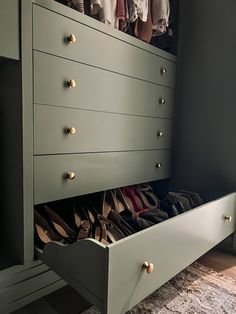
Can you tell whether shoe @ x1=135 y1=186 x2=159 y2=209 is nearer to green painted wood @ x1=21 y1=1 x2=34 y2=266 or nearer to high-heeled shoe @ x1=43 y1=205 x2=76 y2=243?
high-heeled shoe @ x1=43 y1=205 x2=76 y2=243

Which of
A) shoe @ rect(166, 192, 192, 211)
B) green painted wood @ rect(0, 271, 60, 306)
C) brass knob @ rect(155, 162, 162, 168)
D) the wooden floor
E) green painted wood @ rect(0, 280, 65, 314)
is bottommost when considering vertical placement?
the wooden floor

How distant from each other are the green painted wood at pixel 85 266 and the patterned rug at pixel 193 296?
259 millimetres

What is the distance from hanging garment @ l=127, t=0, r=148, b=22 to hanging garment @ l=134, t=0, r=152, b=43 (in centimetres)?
8

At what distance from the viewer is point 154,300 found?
1.11 m

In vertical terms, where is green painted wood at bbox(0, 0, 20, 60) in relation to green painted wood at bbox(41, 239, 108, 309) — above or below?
above

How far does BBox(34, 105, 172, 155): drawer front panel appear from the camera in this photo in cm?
110

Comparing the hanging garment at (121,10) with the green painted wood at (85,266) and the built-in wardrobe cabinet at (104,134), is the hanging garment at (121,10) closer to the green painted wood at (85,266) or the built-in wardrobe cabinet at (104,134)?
the built-in wardrobe cabinet at (104,134)

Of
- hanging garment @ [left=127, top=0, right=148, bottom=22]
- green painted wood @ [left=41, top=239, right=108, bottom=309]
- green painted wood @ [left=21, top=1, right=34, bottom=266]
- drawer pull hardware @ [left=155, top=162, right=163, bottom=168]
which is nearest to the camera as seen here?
green painted wood @ [left=41, top=239, right=108, bottom=309]

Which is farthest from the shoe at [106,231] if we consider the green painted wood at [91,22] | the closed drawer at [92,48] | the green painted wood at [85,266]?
the green painted wood at [91,22]

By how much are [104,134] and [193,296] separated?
34.1 inches

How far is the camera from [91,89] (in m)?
1.25

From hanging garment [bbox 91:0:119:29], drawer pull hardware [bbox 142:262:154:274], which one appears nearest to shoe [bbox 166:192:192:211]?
drawer pull hardware [bbox 142:262:154:274]

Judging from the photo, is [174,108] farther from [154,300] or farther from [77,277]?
[77,277]

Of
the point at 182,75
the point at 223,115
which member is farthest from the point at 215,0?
the point at 223,115
